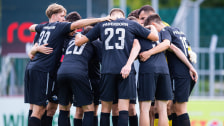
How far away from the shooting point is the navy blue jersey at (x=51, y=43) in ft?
19.9

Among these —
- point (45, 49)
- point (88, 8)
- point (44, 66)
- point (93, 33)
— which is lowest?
point (44, 66)

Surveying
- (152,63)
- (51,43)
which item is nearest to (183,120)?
(152,63)

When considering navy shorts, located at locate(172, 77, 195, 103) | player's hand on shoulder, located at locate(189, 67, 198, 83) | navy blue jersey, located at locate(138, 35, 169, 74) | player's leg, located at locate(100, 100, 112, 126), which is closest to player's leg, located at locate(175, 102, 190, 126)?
navy shorts, located at locate(172, 77, 195, 103)

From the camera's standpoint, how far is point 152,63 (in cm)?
587

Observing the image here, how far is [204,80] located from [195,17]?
5.44ft

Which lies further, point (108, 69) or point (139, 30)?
point (139, 30)

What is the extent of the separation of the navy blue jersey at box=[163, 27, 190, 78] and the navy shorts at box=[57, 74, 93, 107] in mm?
1451

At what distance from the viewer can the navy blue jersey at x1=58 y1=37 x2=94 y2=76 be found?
5855 millimetres

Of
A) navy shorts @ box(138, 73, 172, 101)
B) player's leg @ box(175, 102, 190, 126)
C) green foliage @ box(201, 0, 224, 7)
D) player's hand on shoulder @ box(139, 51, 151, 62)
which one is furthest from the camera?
green foliage @ box(201, 0, 224, 7)

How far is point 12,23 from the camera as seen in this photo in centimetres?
1106

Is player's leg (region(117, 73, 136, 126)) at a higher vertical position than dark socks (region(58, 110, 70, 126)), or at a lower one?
higher

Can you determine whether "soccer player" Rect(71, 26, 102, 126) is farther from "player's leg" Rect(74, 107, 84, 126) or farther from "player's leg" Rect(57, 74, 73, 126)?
"player's leg" Rect(57, 74, 73, 126)

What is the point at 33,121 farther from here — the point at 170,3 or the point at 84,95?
the point at 170,3

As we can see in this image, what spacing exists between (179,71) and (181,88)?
0.28m
